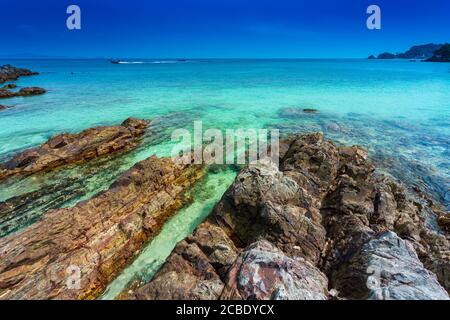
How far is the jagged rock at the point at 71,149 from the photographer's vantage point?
14273mm

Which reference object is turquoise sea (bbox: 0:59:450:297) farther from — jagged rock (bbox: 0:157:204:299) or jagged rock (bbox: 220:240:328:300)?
jagged rock (bbox: 220:240:328:300)

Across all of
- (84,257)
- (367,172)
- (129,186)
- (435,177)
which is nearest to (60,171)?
(129,186)

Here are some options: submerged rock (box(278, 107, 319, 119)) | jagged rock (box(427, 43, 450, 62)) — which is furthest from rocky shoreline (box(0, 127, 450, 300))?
jagged rock (box(427, 43, 450, 62))

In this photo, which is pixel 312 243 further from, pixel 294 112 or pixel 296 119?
pixel 294 112

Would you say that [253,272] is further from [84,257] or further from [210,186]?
[210,186]

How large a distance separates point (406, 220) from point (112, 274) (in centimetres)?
1095

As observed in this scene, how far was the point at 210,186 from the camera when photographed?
13.2 m

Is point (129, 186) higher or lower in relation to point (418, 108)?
lower

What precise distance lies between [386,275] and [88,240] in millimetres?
9068

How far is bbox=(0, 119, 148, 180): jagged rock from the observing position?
14273 mm

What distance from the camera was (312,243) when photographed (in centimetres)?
789

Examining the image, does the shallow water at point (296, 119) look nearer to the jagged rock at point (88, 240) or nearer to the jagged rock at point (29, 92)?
the jagged rock at point (88, 240)

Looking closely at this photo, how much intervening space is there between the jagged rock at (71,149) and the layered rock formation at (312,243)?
11.1 metres

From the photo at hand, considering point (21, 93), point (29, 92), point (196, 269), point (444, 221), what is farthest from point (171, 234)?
point (21, 93)
